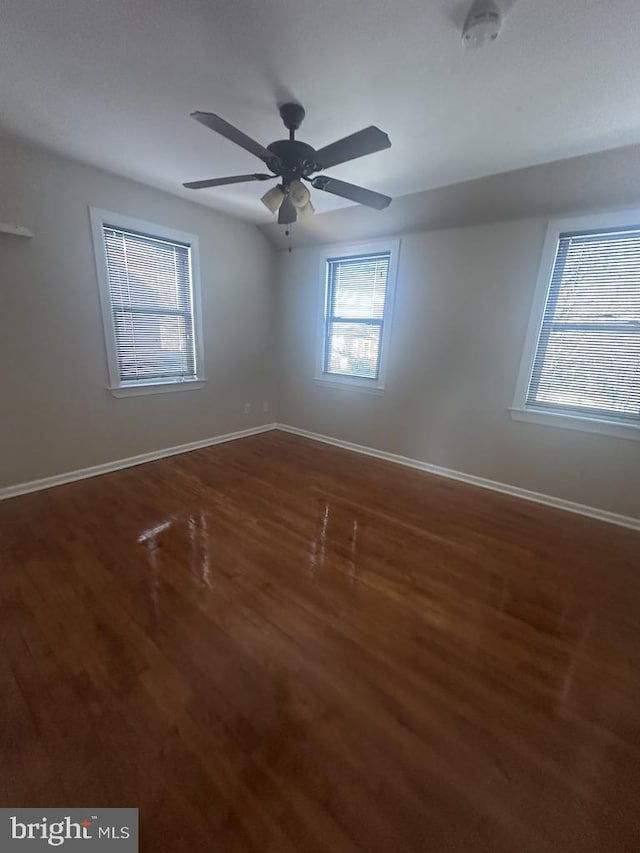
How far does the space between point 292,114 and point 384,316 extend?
206 centimetres

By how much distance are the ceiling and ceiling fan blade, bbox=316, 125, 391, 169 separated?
0.32 meters

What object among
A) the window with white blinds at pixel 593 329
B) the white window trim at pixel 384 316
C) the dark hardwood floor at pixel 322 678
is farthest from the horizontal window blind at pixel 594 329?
the white window trim at pixel 384 316

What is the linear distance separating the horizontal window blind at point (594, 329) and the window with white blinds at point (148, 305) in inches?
135

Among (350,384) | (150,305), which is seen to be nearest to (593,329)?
(350,384)

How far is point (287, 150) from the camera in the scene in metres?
1.77

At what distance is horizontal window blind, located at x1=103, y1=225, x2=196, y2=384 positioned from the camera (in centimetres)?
303

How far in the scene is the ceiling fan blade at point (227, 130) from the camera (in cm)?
142

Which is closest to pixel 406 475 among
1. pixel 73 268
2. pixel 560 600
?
pixel 560 600

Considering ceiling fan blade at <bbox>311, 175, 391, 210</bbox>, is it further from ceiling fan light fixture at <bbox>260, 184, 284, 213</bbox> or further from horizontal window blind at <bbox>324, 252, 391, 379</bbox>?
horizontal window blind at <bbox>324, 252, 391, 379</bbox>

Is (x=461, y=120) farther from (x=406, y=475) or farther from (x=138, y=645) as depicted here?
(x=138, y=645)

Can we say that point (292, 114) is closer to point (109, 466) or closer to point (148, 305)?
point (148, 305)

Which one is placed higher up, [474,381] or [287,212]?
[287,212]

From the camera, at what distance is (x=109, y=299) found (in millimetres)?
2951

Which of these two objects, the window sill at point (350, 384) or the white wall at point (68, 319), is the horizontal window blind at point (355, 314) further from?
the white wall at point (68, 319)
